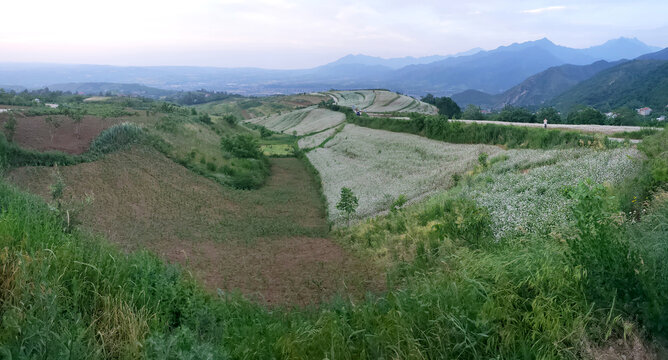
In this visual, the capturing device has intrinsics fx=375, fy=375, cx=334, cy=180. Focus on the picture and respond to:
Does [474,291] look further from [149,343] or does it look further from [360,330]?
[149,343]

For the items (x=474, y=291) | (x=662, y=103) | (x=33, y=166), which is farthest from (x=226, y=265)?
(x=662, y=103)

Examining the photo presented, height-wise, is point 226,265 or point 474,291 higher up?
point 474,291

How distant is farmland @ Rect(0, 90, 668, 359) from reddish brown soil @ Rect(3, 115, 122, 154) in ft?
0.60

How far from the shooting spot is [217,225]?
17281 millimetres

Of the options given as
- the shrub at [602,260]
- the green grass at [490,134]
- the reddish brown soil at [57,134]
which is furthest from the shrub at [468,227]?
the reddish brown soil at [57,134]

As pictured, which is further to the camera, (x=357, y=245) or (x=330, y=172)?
(x=330, y=172)

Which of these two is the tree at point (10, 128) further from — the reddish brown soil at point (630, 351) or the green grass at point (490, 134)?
the green grass at point (490, 134)

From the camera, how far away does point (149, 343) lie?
13.4 ft

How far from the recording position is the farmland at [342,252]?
4324mm

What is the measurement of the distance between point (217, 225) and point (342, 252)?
647cm

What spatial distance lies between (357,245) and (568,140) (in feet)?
40.4

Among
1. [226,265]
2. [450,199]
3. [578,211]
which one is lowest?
[226,265]

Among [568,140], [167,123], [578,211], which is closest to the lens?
[578,211]

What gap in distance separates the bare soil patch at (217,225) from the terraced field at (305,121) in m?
30.3
